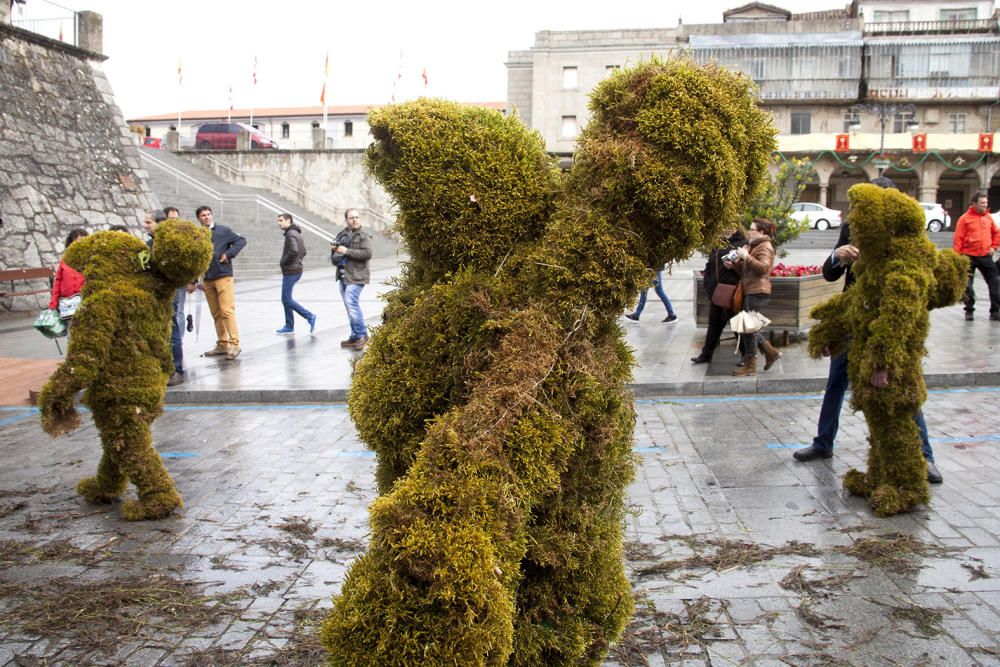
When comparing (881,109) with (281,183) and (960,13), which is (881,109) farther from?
(281,183)

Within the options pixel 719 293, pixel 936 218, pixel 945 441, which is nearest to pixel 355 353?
pixel 719 293

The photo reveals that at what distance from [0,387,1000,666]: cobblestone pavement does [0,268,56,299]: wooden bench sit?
9254 millimetres

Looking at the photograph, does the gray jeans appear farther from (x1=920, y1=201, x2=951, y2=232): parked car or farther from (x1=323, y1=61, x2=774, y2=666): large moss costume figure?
(x1=920, y1=201, x2=951, y2=232): parked car

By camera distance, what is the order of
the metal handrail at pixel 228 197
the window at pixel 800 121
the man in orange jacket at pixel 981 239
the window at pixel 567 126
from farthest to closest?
the window at pixel 567 126, the window at pixel 800 121, the metal handrail at pixel 228 197, the man in orange jacket at pixel 981 239

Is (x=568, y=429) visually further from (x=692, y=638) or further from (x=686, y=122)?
(x=692, y=638)

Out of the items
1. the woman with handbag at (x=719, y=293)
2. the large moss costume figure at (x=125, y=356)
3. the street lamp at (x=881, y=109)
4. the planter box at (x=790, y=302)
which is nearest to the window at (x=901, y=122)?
the street lamp at (x=881, y=109)

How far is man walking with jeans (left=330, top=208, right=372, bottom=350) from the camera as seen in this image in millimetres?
11930

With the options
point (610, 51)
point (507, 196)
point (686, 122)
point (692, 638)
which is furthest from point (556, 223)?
point (610, 51)

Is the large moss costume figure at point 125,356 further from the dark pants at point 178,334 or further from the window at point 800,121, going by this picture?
the window at point 800,121

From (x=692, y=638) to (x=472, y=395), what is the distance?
206 cm

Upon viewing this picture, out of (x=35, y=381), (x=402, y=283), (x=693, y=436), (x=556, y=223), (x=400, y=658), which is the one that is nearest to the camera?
(x=400, y=658)

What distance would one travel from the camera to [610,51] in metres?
54.2

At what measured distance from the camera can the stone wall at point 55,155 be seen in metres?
16.8

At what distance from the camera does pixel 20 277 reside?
15.4m
